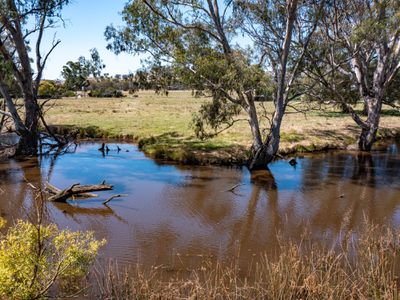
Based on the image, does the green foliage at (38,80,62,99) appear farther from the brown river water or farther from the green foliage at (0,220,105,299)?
the green foliage at (0,220,105,299)

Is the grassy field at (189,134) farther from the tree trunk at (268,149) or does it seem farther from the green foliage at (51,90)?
the tree trunk at (268,149)

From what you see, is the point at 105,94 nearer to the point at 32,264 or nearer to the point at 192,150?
the point at 192,150

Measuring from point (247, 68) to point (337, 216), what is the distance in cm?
862

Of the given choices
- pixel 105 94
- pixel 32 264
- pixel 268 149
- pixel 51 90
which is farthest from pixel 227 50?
pixel 105 94

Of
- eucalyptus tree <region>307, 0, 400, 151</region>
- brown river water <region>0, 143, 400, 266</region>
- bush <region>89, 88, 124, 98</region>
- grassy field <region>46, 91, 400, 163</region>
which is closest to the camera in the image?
brown river water <region>0, 143, 400, 266</region>

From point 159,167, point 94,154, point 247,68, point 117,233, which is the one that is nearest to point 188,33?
point 247,68

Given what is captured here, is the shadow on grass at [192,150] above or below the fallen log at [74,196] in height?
above

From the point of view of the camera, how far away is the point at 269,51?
23.1 metres

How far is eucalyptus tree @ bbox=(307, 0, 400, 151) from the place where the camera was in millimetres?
21422

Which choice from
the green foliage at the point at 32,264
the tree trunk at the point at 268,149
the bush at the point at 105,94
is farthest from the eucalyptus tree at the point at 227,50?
the bush at the point at 105,94

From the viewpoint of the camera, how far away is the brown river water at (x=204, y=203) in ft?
36.5

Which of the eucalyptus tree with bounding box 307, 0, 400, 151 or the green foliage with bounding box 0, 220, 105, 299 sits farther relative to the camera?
the eucalyptus tree with bounding box 307, 0, 400, 151

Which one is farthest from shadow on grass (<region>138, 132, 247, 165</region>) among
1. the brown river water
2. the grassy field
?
Answer: the brown river water

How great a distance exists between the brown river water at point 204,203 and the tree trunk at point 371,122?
320 cm
